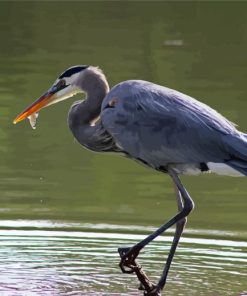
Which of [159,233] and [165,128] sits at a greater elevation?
[165,128]

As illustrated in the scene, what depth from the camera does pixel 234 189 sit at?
12.0m

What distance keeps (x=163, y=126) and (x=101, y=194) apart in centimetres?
313

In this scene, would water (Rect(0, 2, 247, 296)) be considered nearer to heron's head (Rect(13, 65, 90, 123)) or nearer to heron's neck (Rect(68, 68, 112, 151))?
heron's neck (Rect(68, 68, 112, 151))

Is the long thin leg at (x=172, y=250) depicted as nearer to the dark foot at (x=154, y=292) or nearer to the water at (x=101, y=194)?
the dark foot at (x=154, y=292)

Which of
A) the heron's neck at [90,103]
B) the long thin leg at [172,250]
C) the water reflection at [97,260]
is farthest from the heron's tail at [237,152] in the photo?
the heron's neck at [90,103]

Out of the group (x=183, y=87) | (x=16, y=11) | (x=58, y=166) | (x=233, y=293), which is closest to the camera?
(x=233, y=293)

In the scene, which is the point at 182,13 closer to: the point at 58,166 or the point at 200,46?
the point at 200,46

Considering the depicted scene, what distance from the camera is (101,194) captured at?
459 inches

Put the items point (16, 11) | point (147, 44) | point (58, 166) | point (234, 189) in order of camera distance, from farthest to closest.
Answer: point (16, 11) < point (147, 44) < point (58, 166) < point (234, 189)

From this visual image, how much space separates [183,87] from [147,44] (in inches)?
185

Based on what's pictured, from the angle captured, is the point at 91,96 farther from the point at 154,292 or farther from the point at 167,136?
the point at 154,292

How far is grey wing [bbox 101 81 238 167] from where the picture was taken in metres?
8.54

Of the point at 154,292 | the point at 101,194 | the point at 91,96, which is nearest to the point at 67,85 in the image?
the point at 91,96

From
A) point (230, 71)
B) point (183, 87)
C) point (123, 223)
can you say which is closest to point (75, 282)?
point (123, 223)
